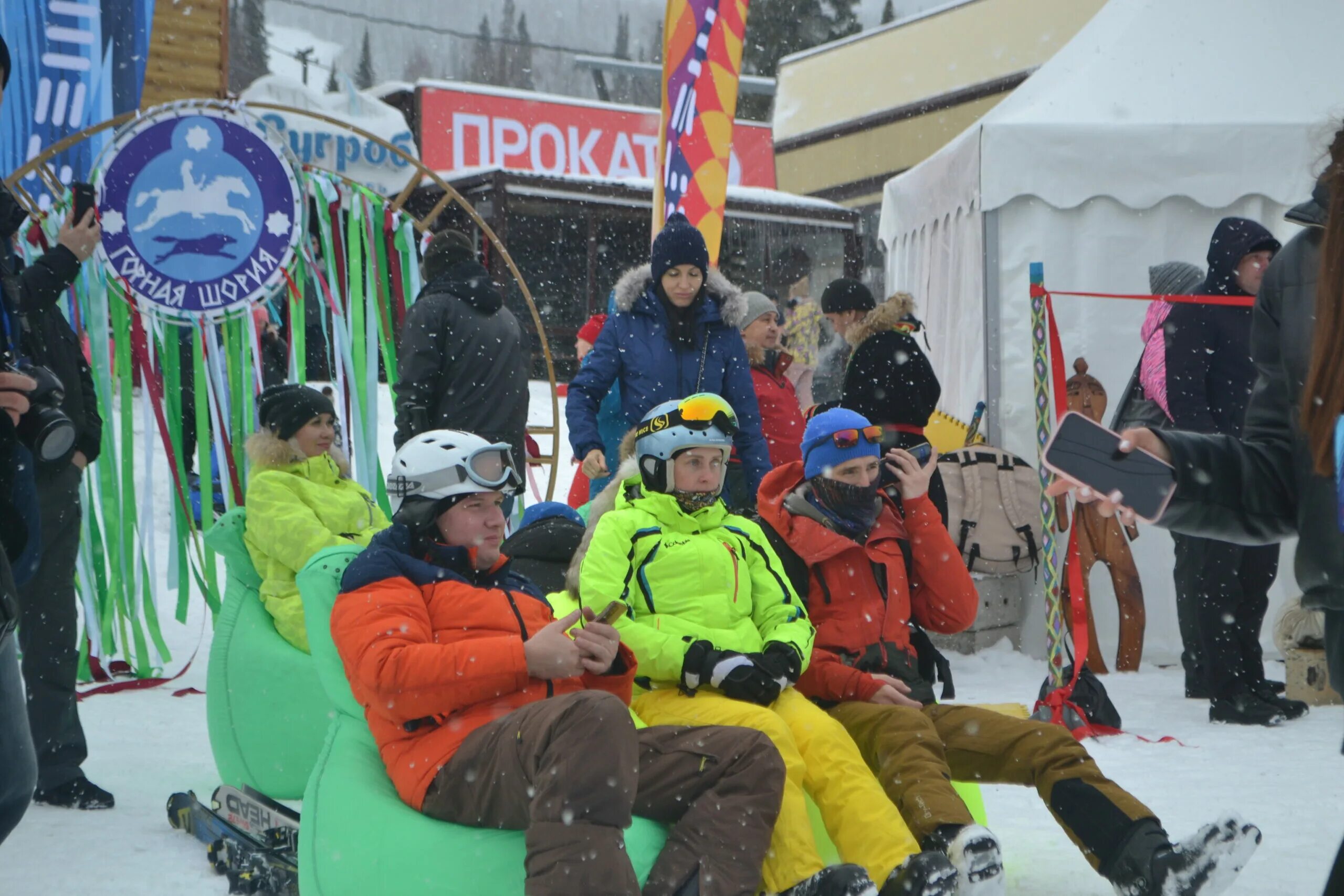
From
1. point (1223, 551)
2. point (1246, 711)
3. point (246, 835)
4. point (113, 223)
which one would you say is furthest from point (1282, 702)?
point (113, 223)

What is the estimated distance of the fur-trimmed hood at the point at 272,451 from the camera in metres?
4.52

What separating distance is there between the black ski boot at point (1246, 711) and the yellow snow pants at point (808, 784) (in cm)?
260

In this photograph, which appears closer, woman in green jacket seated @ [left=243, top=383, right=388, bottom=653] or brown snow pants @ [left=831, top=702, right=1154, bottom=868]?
brown snow pants @ [left=831, top=702, right=1154, bottom=868]

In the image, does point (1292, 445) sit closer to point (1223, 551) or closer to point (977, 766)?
point (977, 766)

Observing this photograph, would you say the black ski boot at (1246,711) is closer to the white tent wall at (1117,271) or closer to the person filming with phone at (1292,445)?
the white tent wall at (1117,271)

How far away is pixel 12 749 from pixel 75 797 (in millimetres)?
1834

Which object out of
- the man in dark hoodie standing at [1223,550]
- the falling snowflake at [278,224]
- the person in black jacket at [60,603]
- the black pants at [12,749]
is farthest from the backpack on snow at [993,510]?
the black pants at [12,749]

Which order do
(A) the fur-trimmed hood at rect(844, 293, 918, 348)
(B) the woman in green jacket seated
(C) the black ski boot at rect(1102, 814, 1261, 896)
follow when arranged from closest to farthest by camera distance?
(C) the black ski boot at rect(1102, 814, 1261, 896) < (B) the woman in green jacket seated < (A) the fur-trimmed hood at rect(844, 293, 918, 348)

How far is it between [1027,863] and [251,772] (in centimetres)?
226

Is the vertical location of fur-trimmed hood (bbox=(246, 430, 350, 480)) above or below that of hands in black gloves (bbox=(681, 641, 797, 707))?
above

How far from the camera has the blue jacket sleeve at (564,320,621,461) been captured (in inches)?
187

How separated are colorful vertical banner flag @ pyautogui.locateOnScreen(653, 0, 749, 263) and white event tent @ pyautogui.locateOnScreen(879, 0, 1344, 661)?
135cm

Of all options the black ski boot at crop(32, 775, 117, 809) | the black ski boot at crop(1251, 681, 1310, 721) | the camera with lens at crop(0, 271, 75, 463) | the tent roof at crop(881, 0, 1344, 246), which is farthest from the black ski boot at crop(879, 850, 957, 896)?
the tent roof at crop(881, 0, 1344, 246)

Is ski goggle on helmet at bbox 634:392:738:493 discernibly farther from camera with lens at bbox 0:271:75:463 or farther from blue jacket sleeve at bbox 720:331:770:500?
camera with lens at bbox 0:271:75:463
